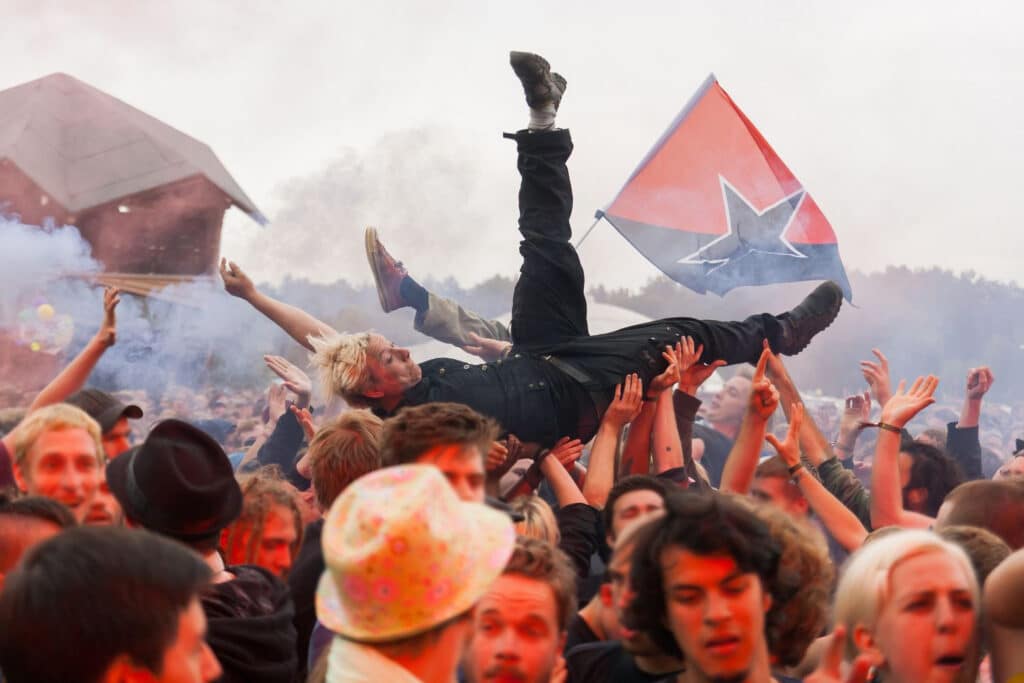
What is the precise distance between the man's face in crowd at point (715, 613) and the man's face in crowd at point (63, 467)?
5.74 feet

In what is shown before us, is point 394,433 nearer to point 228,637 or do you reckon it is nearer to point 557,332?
point 228,637

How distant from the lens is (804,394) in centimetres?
839

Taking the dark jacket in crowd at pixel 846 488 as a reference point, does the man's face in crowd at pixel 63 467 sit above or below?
above

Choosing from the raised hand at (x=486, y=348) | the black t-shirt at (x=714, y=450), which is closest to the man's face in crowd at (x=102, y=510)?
the raised hand at (x=486, y=348)

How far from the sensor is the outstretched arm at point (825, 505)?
355 centimetres

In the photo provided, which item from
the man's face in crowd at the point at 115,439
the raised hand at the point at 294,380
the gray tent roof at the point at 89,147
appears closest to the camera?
the man's face in crowd at the point at 115,439

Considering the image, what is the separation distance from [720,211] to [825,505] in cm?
301

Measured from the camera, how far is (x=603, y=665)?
2.45 metres

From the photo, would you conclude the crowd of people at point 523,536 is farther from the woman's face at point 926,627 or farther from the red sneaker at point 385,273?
the red sneaker at point 385,273

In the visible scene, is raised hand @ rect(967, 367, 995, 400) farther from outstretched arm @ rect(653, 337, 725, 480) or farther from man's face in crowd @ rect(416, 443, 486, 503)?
man's face in crowd @ rect(416, 443, 486, 503)

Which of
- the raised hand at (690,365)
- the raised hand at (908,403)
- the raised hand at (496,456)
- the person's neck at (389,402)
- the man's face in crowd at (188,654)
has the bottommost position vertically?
the man's face in crowd at (188,654)

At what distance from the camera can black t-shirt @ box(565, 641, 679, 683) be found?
239 centimetres

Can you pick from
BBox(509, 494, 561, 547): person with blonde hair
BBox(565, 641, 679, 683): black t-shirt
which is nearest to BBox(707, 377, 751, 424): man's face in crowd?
BBox(509, 494, 561, 547): person with blonde hair

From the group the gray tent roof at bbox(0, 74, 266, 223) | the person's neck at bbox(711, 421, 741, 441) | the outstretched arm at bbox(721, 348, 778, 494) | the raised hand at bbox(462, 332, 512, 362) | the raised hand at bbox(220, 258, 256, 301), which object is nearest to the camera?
the outstretched arm at bbox(721, 348, 778, 494)
